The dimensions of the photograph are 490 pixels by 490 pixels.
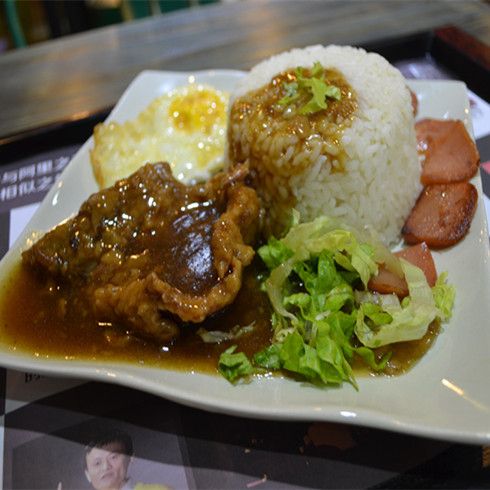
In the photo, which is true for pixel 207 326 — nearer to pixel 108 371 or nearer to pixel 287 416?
pixel 108 371

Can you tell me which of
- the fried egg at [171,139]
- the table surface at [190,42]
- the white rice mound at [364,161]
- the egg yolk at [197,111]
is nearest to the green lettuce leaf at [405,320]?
the white rice mound at [364,161]

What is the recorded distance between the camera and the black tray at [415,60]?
3.54 m

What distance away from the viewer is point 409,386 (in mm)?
1917

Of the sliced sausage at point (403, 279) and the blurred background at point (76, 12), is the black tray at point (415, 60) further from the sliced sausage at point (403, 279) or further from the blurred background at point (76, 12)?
the blurred background at point (76, 12)

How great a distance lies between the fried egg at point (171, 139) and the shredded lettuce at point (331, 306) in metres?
0.89

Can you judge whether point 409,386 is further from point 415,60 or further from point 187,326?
point 415,60

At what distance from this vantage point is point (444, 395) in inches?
72.3

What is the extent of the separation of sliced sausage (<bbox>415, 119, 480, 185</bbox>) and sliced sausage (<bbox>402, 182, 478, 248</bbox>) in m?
0.06

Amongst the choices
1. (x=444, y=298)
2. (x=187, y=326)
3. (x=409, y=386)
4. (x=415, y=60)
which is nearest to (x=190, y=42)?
(x=415, y=60)

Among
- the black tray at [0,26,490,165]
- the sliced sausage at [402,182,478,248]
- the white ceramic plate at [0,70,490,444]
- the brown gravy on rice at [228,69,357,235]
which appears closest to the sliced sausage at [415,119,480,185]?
the sliced sausage at [402,182,478,248]

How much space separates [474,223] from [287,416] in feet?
4.30

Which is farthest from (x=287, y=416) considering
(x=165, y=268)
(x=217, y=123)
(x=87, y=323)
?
(x=217, y=123)

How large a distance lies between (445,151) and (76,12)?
513 centimetres

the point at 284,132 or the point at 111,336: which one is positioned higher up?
the point at 284,132
